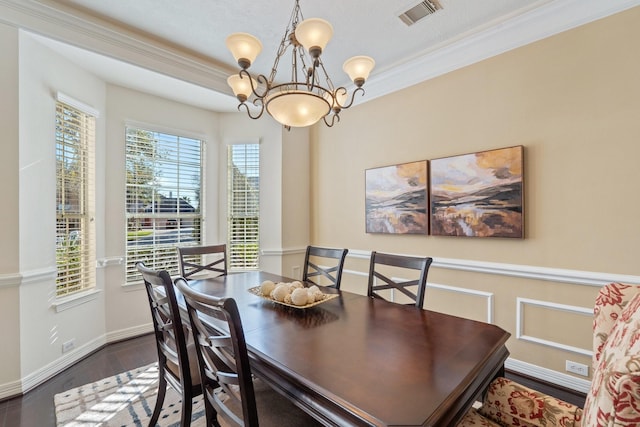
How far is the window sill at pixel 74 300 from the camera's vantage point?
2.67 meters

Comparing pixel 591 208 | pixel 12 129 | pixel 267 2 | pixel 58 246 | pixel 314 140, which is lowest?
pixel 58 246

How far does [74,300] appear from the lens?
2834 millimetres

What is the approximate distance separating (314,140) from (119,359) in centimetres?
342

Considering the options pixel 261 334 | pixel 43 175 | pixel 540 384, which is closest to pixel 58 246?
pixel 43 175

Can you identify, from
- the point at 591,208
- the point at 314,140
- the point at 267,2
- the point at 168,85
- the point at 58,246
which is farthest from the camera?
the point at 314,140

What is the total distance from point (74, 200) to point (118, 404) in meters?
1.95

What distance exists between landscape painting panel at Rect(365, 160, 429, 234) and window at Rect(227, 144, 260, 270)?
5.23ft

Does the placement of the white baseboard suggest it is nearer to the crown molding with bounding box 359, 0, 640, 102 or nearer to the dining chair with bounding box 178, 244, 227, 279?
the dining chair with bounding box 178, 244, 227, 279

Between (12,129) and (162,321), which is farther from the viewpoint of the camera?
(12,129)

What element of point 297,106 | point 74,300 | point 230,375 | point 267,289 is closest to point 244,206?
point 74,300

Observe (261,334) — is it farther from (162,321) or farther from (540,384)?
(540,384)

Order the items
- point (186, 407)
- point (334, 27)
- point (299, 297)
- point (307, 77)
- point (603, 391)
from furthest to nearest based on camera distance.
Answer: point (334, 27) < point (307, 77) < point (299, 297) < point (186, 407) < point (603, 391)

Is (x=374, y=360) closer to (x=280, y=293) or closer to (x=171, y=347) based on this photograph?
(x=280, y=293)

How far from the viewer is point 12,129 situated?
2.29m
